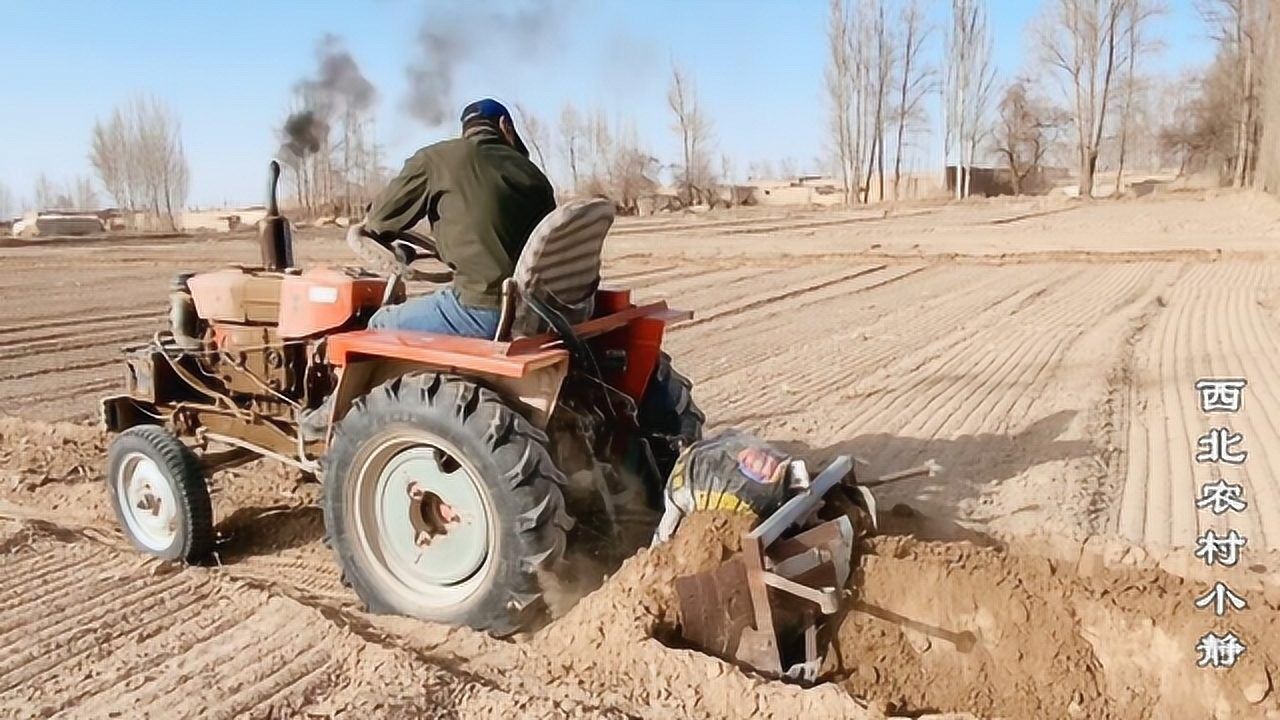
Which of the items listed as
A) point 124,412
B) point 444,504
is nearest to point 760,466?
point 444,504

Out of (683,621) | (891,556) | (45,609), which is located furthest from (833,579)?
(45,609)

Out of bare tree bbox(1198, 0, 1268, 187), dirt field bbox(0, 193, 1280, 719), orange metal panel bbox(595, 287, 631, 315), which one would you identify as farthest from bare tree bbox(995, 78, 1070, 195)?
orange metal panel bbox(595, 287, 631, 315)

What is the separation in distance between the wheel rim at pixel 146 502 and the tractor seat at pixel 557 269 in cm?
170

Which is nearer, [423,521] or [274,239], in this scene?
[423,521]

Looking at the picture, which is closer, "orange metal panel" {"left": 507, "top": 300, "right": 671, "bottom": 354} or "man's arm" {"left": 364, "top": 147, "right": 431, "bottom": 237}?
"orange metal panel" {"left": 507, "top": 300, "right": 671, "bottom": 354}

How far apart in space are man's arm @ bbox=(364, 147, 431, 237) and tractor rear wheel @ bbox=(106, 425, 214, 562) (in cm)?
126

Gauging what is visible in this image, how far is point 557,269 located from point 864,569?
134 cm

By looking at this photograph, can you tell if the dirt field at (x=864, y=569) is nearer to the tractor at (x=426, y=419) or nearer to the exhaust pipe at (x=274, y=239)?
the tractor at (x=426, y=419)

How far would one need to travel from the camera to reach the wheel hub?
10.9ft

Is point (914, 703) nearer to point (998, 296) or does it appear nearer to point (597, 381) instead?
point (597, 381)

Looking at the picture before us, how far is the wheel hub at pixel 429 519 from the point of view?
3.31 meters

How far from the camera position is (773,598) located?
10.0 ft

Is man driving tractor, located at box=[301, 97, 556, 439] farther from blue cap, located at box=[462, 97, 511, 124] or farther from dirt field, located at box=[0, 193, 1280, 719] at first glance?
dirt field, located at box=[0, 193, 1280, 719]

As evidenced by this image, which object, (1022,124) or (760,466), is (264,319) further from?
(1022,124)
